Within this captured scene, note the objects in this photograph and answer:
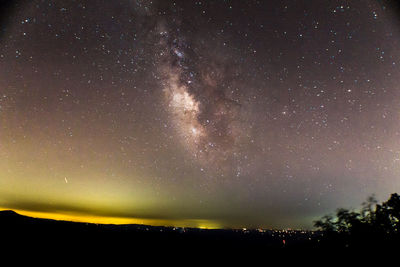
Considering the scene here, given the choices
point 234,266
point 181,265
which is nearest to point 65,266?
point 181,265

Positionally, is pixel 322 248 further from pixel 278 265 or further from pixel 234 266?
pixel 234 266

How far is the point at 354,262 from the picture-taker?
30.9 ft

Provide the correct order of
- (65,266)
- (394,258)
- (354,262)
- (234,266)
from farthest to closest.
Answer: (234,266), (65,266), (354,262), (394,258)

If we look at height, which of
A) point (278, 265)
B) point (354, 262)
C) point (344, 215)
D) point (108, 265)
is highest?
point (344, 215)

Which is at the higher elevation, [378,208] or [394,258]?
[378,208]

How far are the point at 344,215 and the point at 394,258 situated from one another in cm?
213

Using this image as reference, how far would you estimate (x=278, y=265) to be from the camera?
16875 millimetres

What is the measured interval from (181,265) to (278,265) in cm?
956

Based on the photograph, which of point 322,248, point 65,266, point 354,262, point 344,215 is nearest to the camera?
point 354,262

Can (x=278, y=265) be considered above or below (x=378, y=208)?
below

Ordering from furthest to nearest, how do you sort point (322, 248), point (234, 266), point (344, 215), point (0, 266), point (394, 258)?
1. point (234, 266)
2. point (0, 266)
3. point (322, 248)
4. point (344, 215)
5. point (394, 258)

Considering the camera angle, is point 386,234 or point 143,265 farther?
point 143,265

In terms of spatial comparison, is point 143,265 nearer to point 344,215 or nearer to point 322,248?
point 322,248

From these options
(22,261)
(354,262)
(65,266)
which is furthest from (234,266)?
(22,261)
